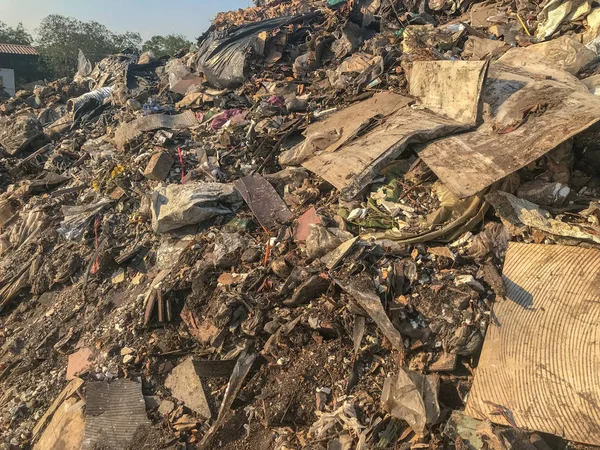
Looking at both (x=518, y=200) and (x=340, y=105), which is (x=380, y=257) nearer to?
(x=518, y=200)

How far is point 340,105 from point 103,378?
3.80 m

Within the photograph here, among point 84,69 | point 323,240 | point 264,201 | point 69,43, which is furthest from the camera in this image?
point 69,43

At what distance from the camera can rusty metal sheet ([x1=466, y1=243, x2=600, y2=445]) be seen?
2154mm

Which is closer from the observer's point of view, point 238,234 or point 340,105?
point 238,234

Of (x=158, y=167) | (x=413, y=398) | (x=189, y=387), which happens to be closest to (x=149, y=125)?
(x=158, y=167)

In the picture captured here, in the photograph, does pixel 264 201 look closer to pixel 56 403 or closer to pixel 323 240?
pixel 323 240

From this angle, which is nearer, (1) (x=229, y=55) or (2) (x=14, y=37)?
(1) (x=229, y=55)

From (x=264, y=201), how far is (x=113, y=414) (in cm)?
217

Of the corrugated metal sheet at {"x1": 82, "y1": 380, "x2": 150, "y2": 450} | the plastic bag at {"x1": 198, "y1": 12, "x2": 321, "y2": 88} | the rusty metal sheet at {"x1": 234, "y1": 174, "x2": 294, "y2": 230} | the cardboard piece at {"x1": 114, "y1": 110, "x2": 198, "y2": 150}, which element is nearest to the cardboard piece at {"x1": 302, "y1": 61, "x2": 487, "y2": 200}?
the rusty metal sheet at {"x1": 234, "y1": 174, "x2": 294, "y2": 230}

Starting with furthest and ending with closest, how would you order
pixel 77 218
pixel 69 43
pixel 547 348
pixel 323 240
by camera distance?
1. pixel 69 43
2. pixel 77 218
3. pixel 323 240
4. pixel 547 348

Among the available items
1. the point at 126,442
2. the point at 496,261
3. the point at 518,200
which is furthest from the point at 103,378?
the point at 518,200

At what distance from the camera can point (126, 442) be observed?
2803 mm

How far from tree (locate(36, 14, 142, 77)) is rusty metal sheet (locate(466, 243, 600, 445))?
19546 millimetres

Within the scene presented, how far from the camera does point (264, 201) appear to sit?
13.1ft
